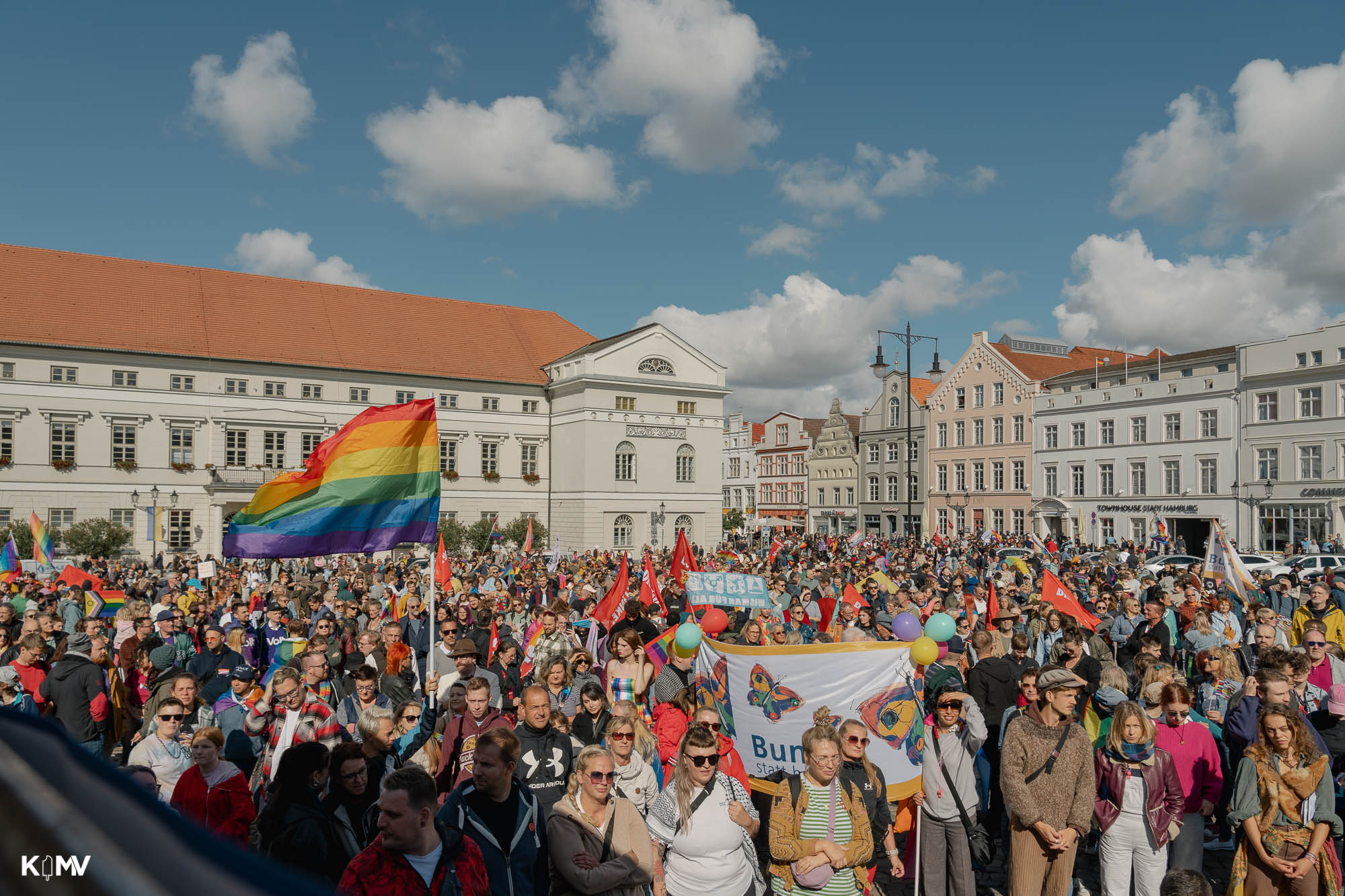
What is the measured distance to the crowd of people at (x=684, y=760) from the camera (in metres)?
4.77

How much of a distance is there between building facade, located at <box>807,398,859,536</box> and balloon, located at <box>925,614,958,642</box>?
210ft

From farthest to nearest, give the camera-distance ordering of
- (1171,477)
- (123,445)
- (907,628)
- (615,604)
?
(1171,477) < (123,445) < (615,604) < (907,628)

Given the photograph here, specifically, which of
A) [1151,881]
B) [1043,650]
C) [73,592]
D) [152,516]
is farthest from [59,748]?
[152,516]

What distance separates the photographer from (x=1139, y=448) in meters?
52.2

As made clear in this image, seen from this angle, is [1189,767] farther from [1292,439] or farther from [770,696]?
[1292,439]

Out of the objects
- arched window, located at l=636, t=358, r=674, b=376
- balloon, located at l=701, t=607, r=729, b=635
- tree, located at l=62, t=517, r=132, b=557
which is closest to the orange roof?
arched window, located at l=636, t=358, r=674, b=376

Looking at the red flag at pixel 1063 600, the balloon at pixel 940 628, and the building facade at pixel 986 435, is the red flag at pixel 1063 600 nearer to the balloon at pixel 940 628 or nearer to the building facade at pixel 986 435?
the balloon at pixel 940 628

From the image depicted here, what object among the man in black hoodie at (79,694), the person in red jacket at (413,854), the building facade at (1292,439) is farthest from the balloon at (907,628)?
the building facade at (1292,439)

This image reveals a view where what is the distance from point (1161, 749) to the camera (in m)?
6.23

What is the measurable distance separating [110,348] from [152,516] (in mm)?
8532

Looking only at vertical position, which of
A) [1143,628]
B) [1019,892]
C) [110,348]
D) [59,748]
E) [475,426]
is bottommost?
[1019,892]

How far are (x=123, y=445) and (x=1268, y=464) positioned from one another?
188 ft

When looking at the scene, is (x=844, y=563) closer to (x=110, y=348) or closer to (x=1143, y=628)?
(x=1143, y=628)

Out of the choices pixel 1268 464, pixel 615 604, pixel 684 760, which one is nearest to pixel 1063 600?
pixel 615 604
